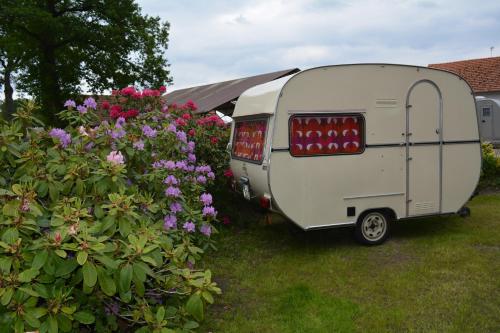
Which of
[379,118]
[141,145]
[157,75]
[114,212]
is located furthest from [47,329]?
[157,75]

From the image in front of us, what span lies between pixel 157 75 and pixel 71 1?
5.69m

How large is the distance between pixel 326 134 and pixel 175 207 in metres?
2.74

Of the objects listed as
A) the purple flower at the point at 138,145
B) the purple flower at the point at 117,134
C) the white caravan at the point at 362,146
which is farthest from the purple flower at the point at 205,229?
the white caravan at the point at 362,146

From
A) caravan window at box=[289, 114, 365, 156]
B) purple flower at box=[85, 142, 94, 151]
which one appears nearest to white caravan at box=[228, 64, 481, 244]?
caravan window at box=[289, 114, 365, 156]

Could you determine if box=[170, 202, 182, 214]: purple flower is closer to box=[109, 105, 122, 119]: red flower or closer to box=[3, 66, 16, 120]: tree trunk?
box=[109, 105, 122, 119]: red flower

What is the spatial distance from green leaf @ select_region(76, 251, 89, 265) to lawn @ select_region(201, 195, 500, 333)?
1.99 meters

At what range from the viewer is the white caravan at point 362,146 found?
6148 millimetres

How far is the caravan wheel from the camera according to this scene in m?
6.64

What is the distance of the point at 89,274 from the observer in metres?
2.68

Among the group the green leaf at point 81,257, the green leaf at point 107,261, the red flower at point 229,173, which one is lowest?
the green leaf at point 107,261

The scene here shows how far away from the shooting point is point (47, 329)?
2803mm

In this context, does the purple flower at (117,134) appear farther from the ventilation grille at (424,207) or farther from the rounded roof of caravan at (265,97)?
the ventilation grille at (424,207)

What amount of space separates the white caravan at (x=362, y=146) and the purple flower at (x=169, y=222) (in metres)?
1.97

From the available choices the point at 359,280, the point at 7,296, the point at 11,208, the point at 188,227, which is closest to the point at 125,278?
the point at 7,296
